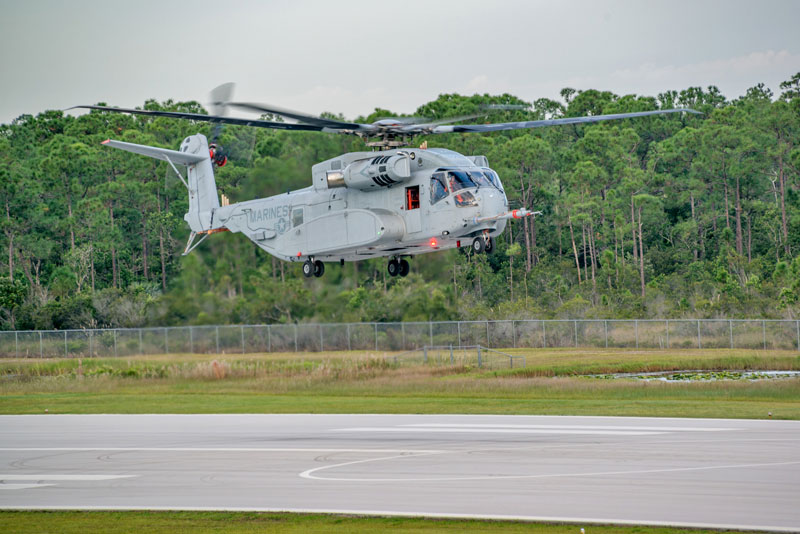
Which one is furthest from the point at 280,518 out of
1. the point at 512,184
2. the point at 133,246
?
the point at 133,246

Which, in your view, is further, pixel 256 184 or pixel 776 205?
pixel 776 205

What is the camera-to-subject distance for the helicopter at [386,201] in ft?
101

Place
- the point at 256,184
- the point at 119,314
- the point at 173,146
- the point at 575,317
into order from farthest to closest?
the point at 173,146 → the point at 575,317 → the point at 119,314 → the point at 256,184

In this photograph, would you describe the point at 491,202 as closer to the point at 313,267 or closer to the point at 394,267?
the point at 394,267

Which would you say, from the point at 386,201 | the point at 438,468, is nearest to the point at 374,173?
the point at 386,201

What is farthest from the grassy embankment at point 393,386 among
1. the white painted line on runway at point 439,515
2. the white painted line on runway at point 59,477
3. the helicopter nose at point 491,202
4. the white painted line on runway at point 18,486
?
the white painted line on runway at point 439,515

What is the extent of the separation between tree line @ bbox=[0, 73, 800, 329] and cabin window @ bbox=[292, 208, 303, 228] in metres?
23.7

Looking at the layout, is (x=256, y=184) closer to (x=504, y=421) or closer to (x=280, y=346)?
(x=280, y=346)

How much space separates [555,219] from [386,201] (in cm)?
5272

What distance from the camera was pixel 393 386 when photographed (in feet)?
129

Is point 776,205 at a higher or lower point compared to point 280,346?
higher

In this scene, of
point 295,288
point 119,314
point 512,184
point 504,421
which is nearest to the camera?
point 504,421

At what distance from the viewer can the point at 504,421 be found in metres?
26.9

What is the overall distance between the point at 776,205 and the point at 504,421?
66.1 metres
